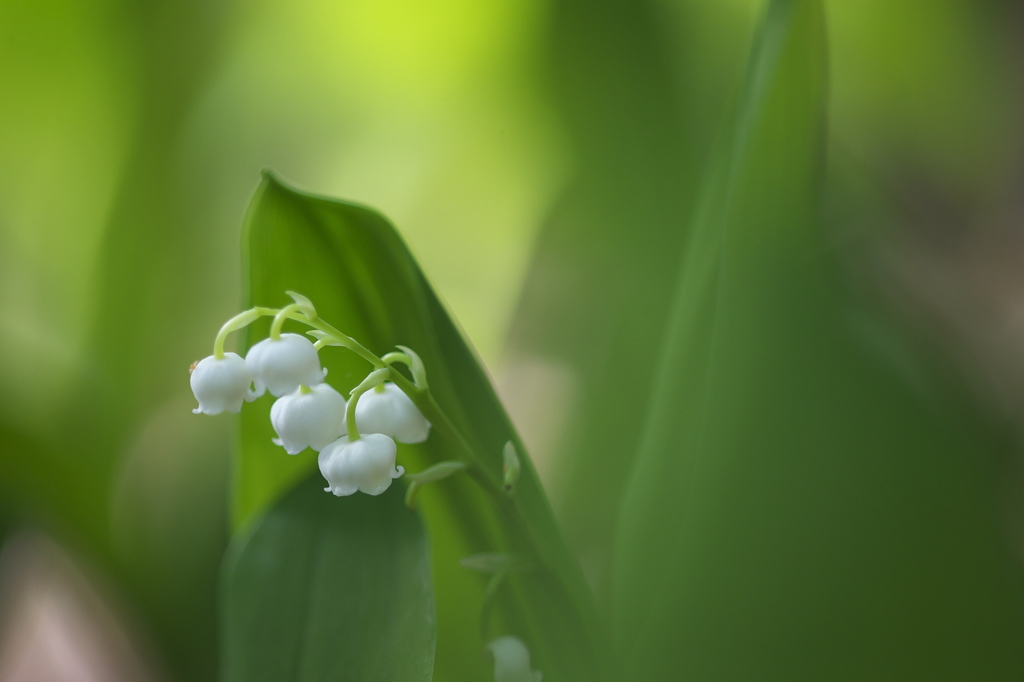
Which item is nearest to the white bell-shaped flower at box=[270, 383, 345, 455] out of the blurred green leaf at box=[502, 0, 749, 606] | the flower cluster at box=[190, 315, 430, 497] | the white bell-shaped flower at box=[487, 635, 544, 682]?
the flower cluster at box=[190, 315, 430, 497]

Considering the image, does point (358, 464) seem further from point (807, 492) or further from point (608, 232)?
point (608, 232)

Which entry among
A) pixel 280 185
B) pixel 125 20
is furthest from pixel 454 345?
pixel 125 20

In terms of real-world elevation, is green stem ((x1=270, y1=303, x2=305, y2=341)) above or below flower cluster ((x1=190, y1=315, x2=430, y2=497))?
above

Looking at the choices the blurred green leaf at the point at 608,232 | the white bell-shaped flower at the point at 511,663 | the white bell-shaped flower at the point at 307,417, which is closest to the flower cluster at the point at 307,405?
the white bell-shaped flower at the point at 307,417

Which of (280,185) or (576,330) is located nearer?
(280,185)

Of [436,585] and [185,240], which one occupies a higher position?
[185,240]

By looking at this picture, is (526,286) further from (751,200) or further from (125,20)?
(125,20)

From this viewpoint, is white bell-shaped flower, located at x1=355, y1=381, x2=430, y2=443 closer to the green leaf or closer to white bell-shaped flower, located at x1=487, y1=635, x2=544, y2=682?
the green leaf
